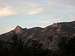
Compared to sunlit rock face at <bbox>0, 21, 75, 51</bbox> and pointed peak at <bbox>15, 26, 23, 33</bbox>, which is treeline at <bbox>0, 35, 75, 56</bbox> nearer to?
sunlit rock face at <bbox>0, 21, 75, 51</bbox>

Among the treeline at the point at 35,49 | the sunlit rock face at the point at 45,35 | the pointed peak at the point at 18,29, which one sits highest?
the pointed peak at the point at 18,29

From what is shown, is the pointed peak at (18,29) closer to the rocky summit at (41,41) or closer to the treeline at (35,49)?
the rocky summit at (41,41)

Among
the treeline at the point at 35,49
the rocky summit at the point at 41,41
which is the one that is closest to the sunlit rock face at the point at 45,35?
the rocky summit at the point at 41,41

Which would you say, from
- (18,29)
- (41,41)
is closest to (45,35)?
(41,41)

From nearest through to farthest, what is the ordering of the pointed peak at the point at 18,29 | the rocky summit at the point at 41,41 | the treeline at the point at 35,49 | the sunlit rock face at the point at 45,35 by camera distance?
the treeline at the point at 35,49, the rocky summit at the point at 41,41, the sunlit rock face at the point at 45,35, the pointed peak at the point at 18,29

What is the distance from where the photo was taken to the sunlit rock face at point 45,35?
20.3m

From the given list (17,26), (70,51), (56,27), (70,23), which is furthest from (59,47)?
(17,26)

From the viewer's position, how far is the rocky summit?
703 inches

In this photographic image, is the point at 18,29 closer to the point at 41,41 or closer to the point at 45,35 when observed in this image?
the point at 45,35

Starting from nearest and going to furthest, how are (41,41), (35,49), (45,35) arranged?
(35,49), (41,41), (45,35)

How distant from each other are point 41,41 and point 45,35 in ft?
2.49

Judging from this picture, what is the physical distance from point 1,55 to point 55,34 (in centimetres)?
597

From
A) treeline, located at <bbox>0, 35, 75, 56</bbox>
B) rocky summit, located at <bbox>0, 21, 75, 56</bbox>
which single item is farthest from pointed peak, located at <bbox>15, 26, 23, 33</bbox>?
treeline, located at <bbox>0, 35, 75, 56</bbox>

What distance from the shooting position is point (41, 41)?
836 inches
